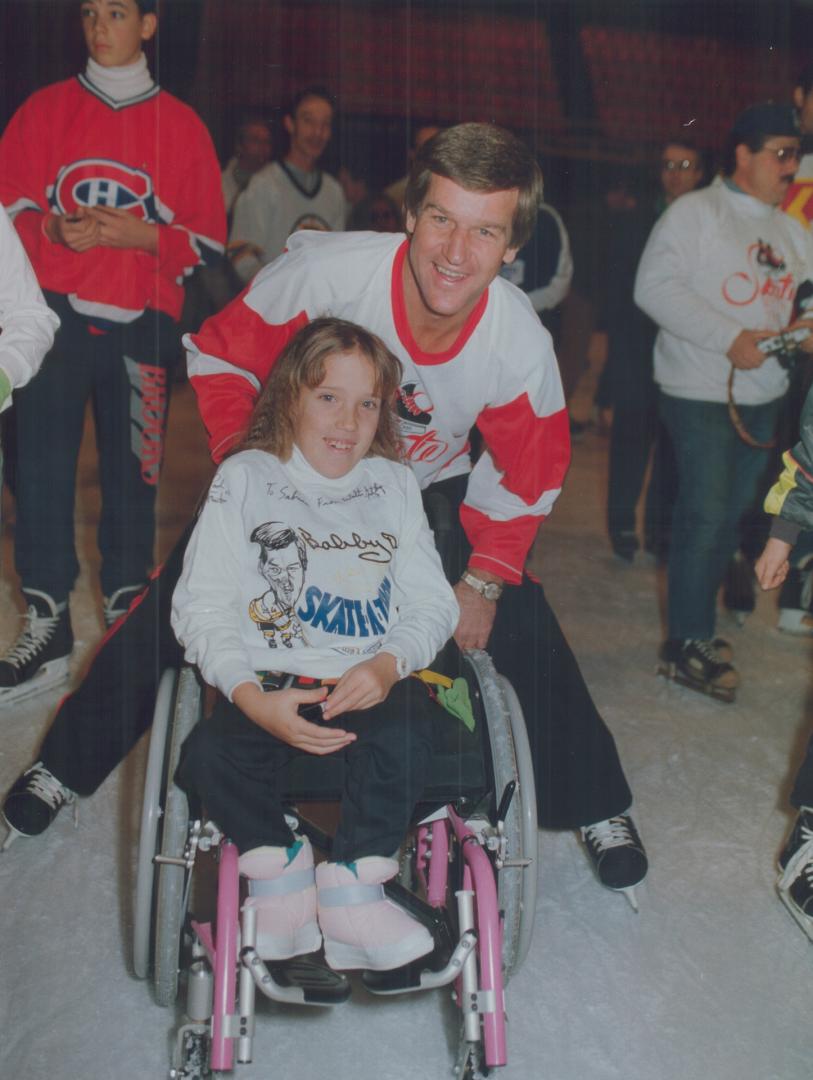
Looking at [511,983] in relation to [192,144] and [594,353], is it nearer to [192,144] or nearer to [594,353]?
[192,144]

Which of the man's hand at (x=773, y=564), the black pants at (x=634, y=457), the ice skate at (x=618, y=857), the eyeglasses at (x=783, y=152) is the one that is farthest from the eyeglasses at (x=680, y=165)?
the ice skate at (x=618, y=857)

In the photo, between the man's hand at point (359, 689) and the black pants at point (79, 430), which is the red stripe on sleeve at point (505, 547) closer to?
the man's hand at point (359, 689)

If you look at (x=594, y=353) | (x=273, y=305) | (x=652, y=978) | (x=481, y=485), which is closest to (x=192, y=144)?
(x=273, y=305)

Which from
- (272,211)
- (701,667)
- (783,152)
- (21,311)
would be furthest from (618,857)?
(272,211)

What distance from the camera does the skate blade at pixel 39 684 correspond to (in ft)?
8.46

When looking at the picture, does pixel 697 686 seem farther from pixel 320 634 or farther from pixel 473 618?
pixel 320 634

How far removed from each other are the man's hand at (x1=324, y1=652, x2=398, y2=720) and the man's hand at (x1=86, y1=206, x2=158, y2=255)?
1.41 meters

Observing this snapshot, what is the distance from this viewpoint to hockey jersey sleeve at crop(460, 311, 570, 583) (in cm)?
193

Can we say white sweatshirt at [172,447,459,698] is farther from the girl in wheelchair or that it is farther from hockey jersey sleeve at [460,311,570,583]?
hockey jersey sleeve at [460,311,570,583]

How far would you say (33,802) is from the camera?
2.02 m

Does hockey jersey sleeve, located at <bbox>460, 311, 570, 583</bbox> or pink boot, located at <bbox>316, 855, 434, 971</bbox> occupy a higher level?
hockey jersey sleeve, located at <bbox>460, 311, 570, 583</bbox>

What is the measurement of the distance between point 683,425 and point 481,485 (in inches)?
42.1

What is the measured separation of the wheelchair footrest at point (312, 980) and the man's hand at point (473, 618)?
0.59m

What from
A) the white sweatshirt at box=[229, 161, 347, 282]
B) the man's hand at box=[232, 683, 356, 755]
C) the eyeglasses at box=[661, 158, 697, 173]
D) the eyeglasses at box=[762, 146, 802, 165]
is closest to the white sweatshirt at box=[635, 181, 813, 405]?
the eyeglasses at box=[762, 146, 802, 165]
